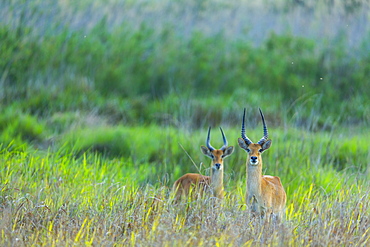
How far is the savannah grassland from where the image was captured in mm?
5109

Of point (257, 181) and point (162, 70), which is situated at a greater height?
point (162, 70)

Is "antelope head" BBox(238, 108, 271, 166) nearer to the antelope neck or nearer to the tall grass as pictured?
the antelope neck

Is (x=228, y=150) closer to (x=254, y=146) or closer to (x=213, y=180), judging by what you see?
(x=213, y=180)

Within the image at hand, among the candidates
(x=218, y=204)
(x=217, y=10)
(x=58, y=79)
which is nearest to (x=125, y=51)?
(x=58, y=79)

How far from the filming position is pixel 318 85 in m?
12.3

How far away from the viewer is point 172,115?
997 centimetres

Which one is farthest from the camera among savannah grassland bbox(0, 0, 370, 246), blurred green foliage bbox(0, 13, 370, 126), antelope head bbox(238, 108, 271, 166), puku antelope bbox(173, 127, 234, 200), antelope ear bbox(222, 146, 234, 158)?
blurred green foliage bbox(0, 13, 370, 126)

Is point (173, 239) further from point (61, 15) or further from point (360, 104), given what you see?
point (61, 15)

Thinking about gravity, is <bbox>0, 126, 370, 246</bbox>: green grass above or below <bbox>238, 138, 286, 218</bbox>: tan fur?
below

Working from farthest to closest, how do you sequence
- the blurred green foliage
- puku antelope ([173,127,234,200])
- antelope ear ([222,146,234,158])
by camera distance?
the blurred green foliage, antelope ear ([222,146,234,158]), puku antelope ([173,127,234,200])

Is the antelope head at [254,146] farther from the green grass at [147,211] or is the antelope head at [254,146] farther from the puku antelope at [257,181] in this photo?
the green grass at [147,211]

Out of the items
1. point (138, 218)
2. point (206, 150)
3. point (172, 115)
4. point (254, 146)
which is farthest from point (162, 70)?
point (138, 218)

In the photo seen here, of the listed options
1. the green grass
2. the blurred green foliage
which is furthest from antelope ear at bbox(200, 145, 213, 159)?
the blurred green foliage

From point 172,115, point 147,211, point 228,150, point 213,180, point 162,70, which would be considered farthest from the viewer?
point 162,70
